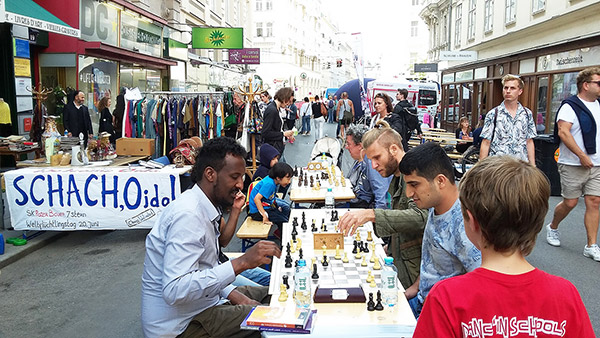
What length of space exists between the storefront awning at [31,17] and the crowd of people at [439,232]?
14.5 feet

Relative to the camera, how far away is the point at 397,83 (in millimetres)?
25984

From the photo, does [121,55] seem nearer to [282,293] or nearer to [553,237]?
[553,237]

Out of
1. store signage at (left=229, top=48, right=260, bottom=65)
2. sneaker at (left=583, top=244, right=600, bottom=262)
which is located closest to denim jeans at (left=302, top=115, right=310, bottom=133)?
store signage at (left=229, top=48, right=260, bottom=65)

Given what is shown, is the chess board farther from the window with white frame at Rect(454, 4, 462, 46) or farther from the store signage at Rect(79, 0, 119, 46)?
the window with white frame at Rect(454, 4, 462, 46)

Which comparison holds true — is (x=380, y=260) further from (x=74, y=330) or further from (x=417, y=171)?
(x=74, y=330)

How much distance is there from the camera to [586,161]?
5.88m

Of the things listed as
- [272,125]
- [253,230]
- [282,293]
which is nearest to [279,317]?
[282,293]

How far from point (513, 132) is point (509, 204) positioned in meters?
5.12

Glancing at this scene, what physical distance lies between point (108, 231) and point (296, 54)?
5897 centimetres

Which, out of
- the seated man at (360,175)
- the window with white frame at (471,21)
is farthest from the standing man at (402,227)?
the window with white frame at (471,21)

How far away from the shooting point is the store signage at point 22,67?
11.3 meters

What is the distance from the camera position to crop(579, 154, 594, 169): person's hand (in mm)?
5879

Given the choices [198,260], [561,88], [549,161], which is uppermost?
[561,88]

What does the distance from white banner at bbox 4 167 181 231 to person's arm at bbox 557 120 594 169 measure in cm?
493
